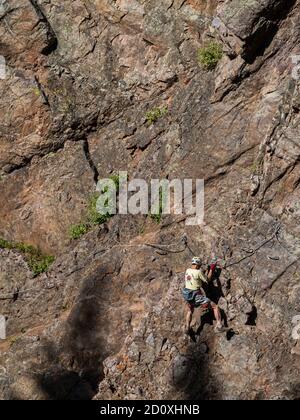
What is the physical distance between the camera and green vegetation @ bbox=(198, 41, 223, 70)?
15.0 meters

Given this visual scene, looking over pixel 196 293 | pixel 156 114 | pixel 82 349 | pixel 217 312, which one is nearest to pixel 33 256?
pixel 82 349

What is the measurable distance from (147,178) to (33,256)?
11.8 ft

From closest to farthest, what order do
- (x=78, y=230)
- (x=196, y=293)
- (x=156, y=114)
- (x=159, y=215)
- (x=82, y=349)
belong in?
(x=196, y=293)
(x=82, y=349)
(x=159, y=215)
(x=156, y=114)
(x=78, y=230)

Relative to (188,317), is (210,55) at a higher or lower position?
higher

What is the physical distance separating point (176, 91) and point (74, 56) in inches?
114

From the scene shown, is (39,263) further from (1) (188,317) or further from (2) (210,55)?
(2) (210,55)

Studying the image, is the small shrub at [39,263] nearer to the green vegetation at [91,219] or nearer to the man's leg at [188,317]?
the green vegetation at [91,219]

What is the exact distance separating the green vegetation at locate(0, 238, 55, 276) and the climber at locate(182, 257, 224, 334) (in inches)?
165

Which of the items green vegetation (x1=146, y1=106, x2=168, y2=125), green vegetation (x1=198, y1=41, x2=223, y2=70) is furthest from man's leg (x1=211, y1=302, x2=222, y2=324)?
green vegetation (x1=198, y1=41, x2=223, y2=70)

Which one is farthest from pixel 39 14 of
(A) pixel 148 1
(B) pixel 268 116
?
(B) pixel 268 116

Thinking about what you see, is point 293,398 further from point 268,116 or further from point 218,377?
point 268,116

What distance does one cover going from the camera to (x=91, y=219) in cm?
1585

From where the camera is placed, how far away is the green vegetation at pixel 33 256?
51.8 ft

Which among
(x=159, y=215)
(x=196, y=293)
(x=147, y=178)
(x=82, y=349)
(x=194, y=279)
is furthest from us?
(x=147, y=178)
